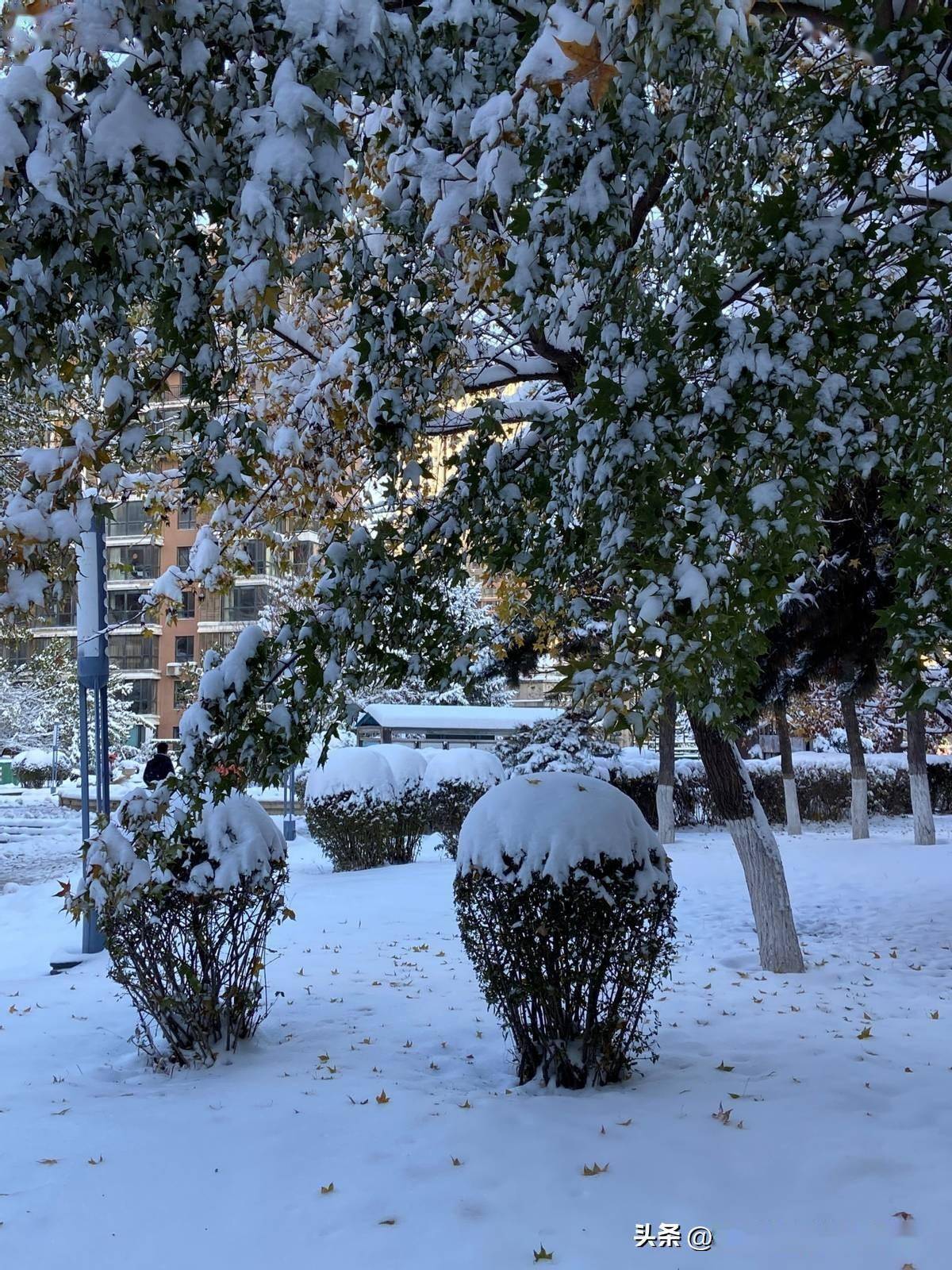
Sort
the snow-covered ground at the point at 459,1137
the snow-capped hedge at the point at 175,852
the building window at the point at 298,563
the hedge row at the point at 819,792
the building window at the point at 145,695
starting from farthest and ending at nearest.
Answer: the building window at the point at 145,695 < the hedge row at the point at 819,792 < the building window at the point at 298,563 < the snow-capped hedge at the point at 175,852 < the snow-covered ground at the point at 459,1137

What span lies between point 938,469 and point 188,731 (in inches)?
112

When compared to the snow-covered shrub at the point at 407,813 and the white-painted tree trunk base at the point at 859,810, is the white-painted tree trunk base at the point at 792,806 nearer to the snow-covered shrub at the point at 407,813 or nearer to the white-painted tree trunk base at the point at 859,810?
the white-painted tree trunk base at the point at 859,810

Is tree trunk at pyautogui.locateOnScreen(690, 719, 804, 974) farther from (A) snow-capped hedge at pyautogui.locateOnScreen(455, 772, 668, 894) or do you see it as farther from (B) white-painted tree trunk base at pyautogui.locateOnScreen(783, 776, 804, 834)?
(B) white-painted tree trunk base at pyautogui.locateOnScreen(783, 776, 804, 834)

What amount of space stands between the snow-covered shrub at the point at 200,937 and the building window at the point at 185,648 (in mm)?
49630

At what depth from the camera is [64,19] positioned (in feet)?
7.69

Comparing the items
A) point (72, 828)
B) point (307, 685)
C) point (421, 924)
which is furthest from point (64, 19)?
point (72, 828)

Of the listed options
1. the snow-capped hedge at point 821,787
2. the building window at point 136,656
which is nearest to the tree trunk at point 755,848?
the snow-capped hedge at point 821,787

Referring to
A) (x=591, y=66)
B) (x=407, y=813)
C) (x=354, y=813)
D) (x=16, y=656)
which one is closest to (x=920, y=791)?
(x=407, y=813)

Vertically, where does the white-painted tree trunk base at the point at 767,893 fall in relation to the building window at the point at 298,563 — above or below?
below

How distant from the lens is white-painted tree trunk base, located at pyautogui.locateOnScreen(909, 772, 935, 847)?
1554 cm

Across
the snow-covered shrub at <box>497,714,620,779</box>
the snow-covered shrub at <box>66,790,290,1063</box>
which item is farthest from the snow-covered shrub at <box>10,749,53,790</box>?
the snow-covered shrub at <box>66,790,290,1063</box>

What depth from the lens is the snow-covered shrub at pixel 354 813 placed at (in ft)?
46.4

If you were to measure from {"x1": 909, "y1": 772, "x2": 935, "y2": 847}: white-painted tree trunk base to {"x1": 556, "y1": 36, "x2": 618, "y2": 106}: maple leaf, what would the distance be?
50.2ft

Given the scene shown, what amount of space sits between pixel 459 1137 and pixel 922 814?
13.6 m
